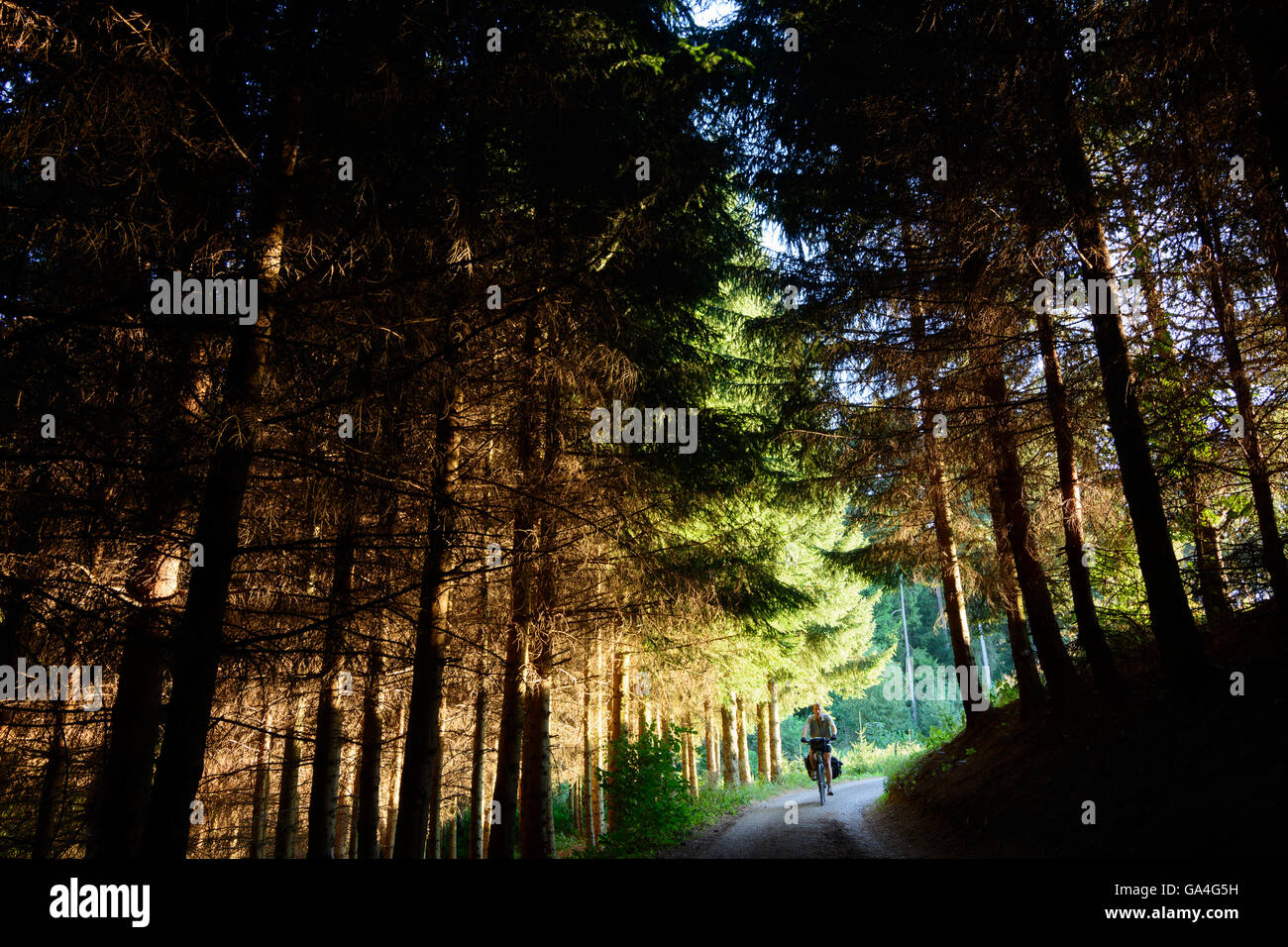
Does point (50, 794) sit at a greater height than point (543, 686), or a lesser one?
lesser

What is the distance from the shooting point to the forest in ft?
13.3

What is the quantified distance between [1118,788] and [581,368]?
21.1ft

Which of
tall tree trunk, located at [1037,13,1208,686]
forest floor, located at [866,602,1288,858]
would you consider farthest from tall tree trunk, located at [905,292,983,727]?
forest floor, located at [866,602,1288,858]

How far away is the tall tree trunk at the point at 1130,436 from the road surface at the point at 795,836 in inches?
157

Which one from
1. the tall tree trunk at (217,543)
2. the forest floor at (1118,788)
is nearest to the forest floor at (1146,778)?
the forest floor at (1118,788)

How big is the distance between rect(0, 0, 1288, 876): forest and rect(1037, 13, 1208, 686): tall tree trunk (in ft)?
0.17

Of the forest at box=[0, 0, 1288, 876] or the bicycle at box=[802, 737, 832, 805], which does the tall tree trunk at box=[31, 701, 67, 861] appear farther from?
the bicycle at box=[802, 737, 832, 805]

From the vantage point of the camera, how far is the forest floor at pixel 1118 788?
4957 mm

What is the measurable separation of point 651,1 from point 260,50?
274 inches

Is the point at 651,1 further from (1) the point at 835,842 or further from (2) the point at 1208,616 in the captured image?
(1) the point at 835,842

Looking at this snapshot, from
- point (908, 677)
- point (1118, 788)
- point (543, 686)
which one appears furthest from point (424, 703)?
point (908, 677)

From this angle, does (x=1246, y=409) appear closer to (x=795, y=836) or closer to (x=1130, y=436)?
(x=1130, y=436)

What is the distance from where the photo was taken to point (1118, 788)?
20.1 feet
